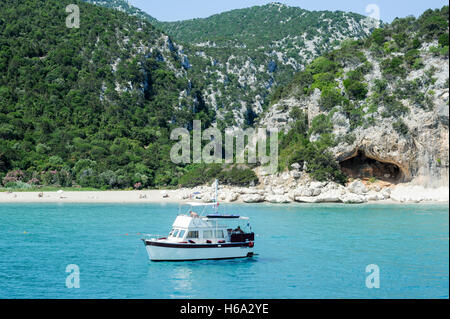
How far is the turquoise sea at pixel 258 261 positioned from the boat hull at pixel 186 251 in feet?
1.19

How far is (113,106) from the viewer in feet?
285

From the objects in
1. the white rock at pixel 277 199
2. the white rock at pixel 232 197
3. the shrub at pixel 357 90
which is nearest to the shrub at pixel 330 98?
the shrub at pixel 357 90

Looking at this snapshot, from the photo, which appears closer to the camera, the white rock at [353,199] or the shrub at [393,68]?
the white rock at [353,199]

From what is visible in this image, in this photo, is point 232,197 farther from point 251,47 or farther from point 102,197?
point 251,47

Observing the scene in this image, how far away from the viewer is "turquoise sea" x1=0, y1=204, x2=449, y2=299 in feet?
53.8

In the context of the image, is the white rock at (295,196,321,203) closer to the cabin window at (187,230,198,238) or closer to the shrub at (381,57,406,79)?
the shrub at (381,57,406,79)

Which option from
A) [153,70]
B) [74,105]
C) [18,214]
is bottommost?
[18,214]

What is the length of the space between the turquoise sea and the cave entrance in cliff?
721 inches

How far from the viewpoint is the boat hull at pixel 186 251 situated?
21375 millimetres

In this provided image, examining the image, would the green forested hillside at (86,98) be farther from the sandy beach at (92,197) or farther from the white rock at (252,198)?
the white rock at (252,198)

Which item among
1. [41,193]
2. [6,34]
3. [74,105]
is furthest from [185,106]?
[41,193]

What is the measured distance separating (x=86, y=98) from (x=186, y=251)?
2698 inches

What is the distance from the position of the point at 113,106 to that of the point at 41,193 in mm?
35222

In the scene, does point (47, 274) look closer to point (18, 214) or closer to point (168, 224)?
point (168, 224)
